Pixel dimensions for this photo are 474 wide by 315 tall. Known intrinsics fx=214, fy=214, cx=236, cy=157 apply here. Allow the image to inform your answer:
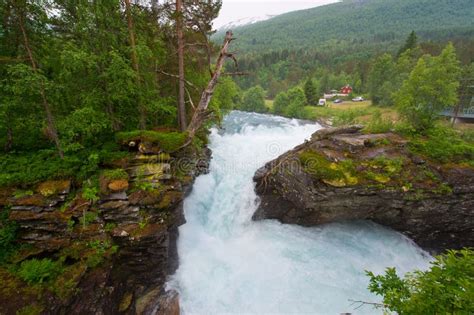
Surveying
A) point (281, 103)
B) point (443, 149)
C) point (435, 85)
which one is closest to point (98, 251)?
point (443, 149)

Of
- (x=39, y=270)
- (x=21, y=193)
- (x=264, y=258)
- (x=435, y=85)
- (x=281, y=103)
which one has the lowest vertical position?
(x=264, y=258)

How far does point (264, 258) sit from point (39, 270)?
6671 mm

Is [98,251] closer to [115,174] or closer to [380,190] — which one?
[115,174]

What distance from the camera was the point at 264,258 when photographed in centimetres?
817

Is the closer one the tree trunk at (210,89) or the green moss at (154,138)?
the green moss at (154,138)

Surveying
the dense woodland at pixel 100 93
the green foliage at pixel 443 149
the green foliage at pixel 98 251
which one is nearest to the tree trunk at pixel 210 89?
the dense woodland at pixel 100 93

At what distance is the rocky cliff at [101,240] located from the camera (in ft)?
17.1

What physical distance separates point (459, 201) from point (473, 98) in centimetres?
2370

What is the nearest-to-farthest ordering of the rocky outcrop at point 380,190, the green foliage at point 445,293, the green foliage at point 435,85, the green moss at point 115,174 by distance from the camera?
the green foliage at point 445,293 → the green moss at point 115,174 → the rocky outcrop at point 380,190 → the green foliage at point 435,85

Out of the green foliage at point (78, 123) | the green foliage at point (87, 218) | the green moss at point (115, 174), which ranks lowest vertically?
the green foliage at point (87, 218)

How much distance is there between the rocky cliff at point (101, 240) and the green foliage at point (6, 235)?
106 mm

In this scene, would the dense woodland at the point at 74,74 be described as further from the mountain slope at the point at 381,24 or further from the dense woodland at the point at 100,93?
the mountain slope at the point at 381,24

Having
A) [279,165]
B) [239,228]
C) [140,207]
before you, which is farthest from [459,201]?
[140,207]

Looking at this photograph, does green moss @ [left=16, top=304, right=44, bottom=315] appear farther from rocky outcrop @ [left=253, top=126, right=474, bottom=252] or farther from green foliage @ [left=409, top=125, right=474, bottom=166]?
green foliage @ [left=409, top=125, right=474, bottom=166]
